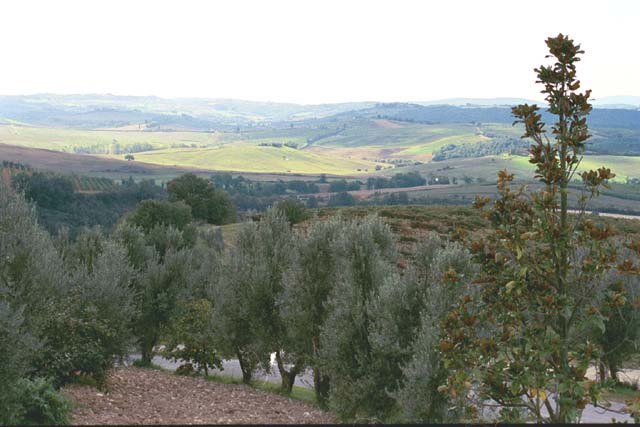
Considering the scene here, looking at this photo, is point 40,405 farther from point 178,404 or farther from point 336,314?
point 336,314

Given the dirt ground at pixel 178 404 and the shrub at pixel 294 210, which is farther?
the shrub at pixel 294 210

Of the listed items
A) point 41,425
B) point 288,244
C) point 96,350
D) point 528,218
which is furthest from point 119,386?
point 528,218

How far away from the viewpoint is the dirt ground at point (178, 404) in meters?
19.6

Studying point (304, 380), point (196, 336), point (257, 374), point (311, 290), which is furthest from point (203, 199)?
point (311, 290)

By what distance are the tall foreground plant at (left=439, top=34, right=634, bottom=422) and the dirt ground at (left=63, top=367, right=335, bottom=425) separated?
1290 cm

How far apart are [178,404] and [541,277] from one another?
55.8 ft

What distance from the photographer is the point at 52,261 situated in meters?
20.3

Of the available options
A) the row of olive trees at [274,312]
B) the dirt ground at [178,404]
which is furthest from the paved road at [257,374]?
the dirt ground at [178,404]

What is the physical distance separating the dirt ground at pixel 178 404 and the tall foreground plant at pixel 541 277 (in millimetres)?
12897

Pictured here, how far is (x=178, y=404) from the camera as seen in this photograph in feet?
73.9

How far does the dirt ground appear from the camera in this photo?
19641mm

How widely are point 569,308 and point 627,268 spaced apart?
862 millimetres

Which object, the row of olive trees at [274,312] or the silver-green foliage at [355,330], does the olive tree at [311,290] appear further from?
the silver-green foliage at [355,330]

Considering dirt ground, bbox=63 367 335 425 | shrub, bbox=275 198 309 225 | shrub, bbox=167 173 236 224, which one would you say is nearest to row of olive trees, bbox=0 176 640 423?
dirt ground, bbox=63 367 335 425
